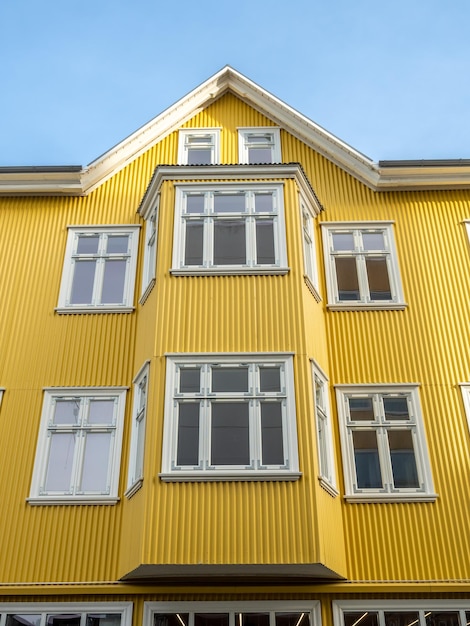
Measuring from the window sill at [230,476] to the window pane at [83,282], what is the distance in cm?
508

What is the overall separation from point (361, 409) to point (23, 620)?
23.7 feet

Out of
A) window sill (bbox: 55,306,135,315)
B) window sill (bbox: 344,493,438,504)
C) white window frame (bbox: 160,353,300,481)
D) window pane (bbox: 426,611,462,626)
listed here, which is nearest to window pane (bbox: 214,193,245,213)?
window sill (bbox: 55,306,135,315)

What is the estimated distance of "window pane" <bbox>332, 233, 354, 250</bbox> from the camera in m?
15.8

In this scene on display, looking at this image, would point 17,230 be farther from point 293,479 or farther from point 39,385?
point 293,479

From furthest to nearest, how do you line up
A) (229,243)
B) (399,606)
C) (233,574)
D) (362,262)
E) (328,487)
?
(362,262)
(229,243)
(328,487)
(399,606)
(233,574)

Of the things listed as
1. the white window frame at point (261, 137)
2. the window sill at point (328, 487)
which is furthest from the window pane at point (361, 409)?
the white window frame at point (261, 137)

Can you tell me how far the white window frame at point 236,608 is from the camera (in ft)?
37.4

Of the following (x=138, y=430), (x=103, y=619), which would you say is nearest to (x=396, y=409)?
(x=138, y=430)

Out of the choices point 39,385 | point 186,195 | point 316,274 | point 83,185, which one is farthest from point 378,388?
point 83,185

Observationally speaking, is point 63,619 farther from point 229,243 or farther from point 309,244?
point 309,244

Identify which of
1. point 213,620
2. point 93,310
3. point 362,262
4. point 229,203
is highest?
point 229,203

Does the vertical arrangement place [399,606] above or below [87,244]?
below

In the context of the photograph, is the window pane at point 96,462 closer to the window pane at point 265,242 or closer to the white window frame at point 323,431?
the white window frame at point 323,431

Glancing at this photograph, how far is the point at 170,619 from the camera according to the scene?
37.8 ft
